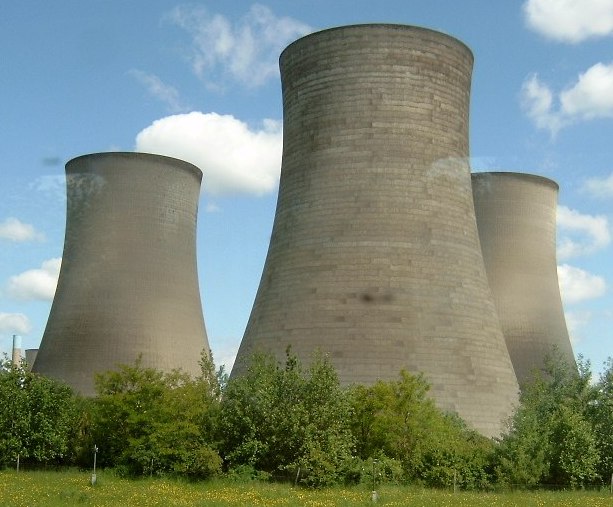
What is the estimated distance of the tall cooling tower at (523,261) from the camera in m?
27.5

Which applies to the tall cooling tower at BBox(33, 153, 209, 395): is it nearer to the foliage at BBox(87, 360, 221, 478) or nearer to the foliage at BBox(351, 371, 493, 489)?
the foliage at BBox(87, 360, 221, 478)

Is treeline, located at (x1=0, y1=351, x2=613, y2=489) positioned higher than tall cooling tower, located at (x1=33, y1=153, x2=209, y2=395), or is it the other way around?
tall cooling tower, located at (x1=33, y1=153, x2=209, y2=395)

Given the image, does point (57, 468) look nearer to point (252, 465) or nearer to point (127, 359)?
point (252, 465)

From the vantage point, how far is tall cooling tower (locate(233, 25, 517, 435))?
17.6 m

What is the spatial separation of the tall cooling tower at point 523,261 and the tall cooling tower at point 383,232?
8.71 m

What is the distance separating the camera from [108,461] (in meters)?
16.0

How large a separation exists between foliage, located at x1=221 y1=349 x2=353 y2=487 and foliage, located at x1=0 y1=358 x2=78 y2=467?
3.94 m

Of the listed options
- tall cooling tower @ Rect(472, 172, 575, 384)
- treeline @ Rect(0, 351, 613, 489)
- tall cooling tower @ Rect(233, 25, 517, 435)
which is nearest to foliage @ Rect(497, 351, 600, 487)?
treeline @ Rect(0, 351, 613, 489)

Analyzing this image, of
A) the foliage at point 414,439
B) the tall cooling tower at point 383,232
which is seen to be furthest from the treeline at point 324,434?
the tall cooling tower at point 383,232

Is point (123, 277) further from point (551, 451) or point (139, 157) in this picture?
point (551, 451)

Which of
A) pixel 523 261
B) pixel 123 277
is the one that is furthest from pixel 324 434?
pixel 523 261

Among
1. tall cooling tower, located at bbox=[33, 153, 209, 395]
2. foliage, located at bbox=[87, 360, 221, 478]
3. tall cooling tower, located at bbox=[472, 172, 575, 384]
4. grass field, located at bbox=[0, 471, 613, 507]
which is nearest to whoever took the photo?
grass field, located at bbox=[0, 471, 613, 507]

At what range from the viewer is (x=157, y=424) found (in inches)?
565

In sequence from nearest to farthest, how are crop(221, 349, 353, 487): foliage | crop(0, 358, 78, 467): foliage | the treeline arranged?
crop(221, 349, 353, 487): foliage
the treeline
crop(0, 358, 78, 467): foliage
